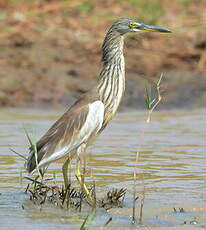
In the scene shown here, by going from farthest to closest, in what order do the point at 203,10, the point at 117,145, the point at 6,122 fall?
the point at 203,10 < the point at 6,122 < the point at 117,145

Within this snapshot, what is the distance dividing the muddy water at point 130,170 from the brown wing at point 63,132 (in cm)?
27

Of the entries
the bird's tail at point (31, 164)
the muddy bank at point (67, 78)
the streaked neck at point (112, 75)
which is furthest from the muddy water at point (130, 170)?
the streaked neck at point (112, 75)

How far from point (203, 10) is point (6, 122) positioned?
4.68 metres

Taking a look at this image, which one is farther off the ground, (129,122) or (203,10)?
(203,10)

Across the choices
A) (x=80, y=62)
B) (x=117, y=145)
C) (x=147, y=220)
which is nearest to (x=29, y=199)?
(x=147, y=220)

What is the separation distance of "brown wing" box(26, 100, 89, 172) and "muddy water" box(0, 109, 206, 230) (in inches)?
10.8

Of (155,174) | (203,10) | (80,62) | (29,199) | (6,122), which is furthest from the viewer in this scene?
(203,10)

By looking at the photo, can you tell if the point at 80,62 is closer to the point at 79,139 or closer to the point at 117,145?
the point at 117,145

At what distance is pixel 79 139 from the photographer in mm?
6086

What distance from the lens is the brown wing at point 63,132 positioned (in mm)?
6035

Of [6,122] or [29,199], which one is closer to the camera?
[29,199]

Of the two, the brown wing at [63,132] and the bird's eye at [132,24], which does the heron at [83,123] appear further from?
the bird's eye at [132,24]

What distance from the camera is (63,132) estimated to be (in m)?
6.12

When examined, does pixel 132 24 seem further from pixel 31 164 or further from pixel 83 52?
pixel 83 52
